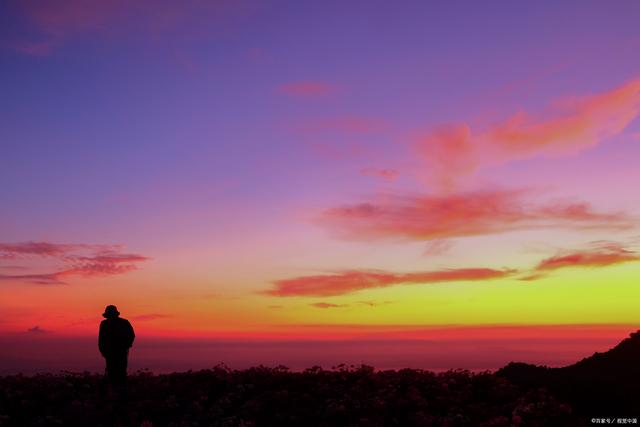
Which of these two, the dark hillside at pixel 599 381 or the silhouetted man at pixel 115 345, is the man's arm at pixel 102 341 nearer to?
the silhouetted man at pixel 115 345

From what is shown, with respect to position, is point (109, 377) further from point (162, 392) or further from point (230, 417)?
point (230, 417)

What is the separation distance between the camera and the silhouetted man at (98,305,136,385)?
28641 mm

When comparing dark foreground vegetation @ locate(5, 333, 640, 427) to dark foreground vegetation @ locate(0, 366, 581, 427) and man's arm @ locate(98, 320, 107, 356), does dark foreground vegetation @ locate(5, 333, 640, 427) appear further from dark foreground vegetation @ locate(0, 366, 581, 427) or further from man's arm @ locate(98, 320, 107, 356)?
man's arm @ locate(98, 320, 107, 356)

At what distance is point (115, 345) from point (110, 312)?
150cm

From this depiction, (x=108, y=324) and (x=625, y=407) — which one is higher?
(x=108, y=324)

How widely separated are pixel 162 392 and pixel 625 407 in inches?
667

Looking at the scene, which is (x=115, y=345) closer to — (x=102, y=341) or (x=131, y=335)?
(x=102, y=341)

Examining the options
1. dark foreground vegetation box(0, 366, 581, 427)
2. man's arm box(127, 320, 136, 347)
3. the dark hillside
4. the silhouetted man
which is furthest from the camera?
man's arm box(127, 320, 136, 347)

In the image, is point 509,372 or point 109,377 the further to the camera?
point 509,372

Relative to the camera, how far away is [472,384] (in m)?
26.7

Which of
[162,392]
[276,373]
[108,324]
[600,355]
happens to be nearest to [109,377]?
[108,324]

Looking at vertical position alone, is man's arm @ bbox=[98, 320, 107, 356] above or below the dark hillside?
above

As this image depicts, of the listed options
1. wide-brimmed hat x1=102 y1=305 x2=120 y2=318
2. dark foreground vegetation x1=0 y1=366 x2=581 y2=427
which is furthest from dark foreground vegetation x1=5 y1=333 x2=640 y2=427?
wide-brimmed hat x1=102 y1=305 x2=120 y2=318

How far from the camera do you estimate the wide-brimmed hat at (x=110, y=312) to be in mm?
29234
